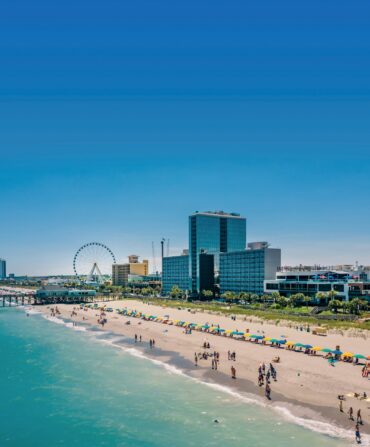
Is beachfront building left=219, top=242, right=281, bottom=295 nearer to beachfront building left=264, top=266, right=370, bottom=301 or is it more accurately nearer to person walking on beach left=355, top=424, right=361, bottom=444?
beachfront building left=264, top=266, right=370, bottom=301

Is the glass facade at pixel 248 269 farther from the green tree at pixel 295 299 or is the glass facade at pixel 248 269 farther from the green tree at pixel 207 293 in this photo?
the green tree at pixel 295 299

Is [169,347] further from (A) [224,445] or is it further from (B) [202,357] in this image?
(A) [224,445]

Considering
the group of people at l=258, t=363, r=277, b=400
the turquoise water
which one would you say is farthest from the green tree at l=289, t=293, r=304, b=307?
the group of people at l=258, t=363, r=277, b=400

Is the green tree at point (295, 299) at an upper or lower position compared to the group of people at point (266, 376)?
upper

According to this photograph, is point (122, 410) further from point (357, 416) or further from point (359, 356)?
point (359, 356)

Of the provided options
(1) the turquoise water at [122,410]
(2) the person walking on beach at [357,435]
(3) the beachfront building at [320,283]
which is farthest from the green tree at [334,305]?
(2) the person walking on beach at [357,435]

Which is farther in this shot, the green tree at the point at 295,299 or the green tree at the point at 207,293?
the green tree at the point at 207,293

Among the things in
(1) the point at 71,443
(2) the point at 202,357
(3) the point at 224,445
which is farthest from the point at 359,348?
(1) the point at 71,443
